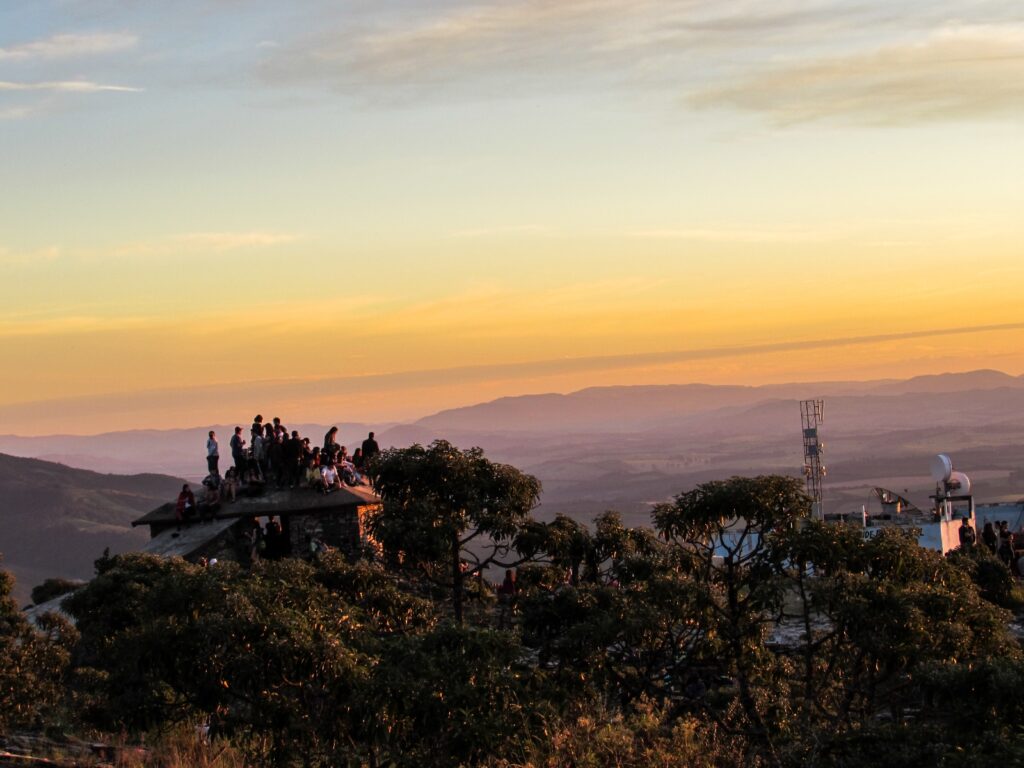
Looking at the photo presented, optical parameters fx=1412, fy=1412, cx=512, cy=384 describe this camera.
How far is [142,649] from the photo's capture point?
17.3 m

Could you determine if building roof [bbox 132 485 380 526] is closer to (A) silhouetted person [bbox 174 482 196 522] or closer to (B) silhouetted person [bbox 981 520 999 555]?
(A) silhouetted person [bbox 174 482 196 522]

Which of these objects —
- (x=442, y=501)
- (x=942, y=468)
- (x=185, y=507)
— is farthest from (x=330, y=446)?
(x=942, y=468)

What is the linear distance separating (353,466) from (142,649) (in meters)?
19.1

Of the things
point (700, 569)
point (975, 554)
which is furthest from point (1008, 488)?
point (700, 569)

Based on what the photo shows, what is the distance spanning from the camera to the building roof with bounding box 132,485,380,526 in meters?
34.1

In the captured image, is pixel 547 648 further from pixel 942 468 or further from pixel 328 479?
pixel 942 468

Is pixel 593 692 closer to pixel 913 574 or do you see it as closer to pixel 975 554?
pixel 913 574

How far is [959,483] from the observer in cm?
5184

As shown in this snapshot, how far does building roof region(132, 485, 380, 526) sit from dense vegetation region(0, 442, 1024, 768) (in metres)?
8.46

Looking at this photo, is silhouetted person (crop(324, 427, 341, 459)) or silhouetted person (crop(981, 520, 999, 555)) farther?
silhouetted person (crop(981, 520, 999, 555))

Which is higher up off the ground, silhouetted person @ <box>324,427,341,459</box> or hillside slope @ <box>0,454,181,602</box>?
silhouetted person @ <box>324,427,341,459</box>

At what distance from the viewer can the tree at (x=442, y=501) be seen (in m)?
Answer: 22.0

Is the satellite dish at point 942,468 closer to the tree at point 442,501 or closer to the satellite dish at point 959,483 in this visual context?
the satellite dish at point 959,483

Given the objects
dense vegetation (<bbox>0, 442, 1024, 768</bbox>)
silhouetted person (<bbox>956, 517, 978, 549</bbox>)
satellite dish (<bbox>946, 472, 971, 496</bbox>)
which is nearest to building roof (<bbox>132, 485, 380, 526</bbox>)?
dense vegetation (<bbox>0, 442, 1024, 768</bbox>)
